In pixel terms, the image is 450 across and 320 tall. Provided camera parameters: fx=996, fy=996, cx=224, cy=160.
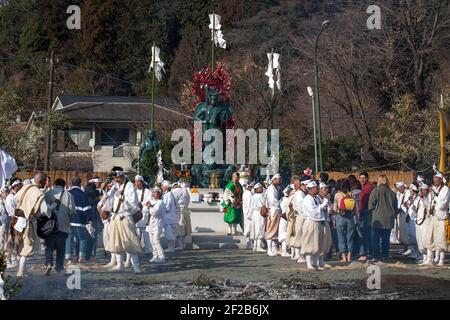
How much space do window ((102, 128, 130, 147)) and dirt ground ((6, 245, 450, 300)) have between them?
120 ft

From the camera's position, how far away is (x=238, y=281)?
54.6 ft

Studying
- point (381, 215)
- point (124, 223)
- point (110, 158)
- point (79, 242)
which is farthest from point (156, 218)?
point (110, 158)

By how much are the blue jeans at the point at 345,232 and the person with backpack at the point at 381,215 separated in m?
0.42

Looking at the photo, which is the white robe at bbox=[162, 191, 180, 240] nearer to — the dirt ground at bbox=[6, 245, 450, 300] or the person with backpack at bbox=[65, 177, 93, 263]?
the dirt ground at bbox=[6, 245, 450, 300]

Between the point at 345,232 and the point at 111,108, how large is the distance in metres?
37.7

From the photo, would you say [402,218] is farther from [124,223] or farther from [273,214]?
[124,223]

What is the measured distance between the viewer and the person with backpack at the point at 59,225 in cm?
1670

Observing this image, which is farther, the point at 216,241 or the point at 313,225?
the point at 216,241

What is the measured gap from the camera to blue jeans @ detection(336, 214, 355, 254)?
2009 centimetres

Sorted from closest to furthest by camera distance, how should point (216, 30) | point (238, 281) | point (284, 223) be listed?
point (238, 281)
point (284, 223)
point (216, 30)

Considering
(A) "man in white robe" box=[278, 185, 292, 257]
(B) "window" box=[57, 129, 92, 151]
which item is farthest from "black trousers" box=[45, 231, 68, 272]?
(B) "window" box=[57, 129, 92, 151]

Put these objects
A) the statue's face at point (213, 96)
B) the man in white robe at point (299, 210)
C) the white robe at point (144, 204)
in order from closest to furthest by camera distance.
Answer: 1. the man in white robe at point (299, 210)
2. the white robe at point (144, 204)
3. the statue's face at point (213, 96)

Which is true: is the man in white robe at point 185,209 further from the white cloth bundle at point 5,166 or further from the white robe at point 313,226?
the white cloth bundle at point 5,166

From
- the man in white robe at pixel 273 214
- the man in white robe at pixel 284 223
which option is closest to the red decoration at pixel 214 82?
the man in white robe at pixel 273 214
